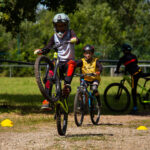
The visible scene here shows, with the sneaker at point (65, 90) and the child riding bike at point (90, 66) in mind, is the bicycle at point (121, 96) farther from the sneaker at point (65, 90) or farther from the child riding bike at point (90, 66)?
the sneaker at point (65, 90)

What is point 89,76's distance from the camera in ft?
30.9

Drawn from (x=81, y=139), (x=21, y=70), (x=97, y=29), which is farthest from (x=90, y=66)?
(x=97, y=29)

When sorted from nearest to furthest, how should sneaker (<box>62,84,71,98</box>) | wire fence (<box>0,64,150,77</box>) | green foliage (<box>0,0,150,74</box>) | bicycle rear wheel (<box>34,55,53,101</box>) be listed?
bicycle rear wheel (<box>34,55,53,101</box>) → sneaker (<box>62,84,71,98</box>) → wire fence (<box>0,64,150,77</box>) → green foliage (<box>0,0,150,74</box>)

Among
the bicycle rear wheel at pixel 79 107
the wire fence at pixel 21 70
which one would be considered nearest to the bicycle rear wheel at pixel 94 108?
the bicycle rear wheel at pixel 79 107

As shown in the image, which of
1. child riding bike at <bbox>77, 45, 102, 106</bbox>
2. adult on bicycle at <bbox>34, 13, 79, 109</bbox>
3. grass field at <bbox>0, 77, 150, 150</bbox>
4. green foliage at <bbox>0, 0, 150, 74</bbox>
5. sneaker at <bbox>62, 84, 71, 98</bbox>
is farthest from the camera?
green foliage at <bbox>0, 0, 150, 74</bbox>

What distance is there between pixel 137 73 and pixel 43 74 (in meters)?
5.40

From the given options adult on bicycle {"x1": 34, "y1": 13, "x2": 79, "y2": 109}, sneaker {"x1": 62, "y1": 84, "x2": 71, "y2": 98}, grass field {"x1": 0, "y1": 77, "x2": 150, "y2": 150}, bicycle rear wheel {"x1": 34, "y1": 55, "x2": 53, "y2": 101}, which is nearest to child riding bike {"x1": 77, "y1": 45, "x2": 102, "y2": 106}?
grass field {"x1": 0, "y1": 77, "x2": 150, "y2": 150}

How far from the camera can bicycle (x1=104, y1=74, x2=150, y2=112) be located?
39.7 feet

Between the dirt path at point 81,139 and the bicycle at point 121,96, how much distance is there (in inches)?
119

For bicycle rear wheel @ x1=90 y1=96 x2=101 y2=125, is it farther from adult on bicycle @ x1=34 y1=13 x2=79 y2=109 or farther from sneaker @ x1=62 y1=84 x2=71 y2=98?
sneaker @ x1=62 y1=84 x2=71 y2=98

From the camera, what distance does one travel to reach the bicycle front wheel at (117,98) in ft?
39.7

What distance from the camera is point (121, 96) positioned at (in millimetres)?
12055

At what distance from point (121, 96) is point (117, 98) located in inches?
11.0

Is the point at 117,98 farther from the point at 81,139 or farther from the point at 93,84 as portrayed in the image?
the point at 81,139
